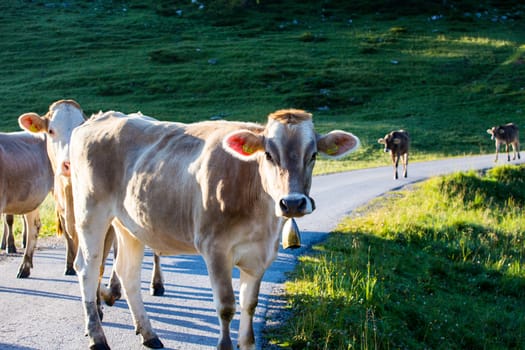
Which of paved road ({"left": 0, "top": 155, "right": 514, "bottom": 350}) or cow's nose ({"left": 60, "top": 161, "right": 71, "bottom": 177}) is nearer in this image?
paved road ({"left": 0, "top": 155, "right": 514, "bottom": 350})

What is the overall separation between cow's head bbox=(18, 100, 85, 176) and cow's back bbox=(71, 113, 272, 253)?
6.91 ft

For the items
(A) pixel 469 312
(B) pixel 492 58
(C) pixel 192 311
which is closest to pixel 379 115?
(B) pixel 492 58

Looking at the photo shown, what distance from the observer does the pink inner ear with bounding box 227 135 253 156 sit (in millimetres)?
6402

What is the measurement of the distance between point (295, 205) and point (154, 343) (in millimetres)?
2514

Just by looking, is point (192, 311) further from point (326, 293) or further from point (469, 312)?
point (469, 312)

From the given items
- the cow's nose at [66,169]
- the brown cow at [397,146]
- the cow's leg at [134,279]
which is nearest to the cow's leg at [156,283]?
the cow's nose at [66,169]

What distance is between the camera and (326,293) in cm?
916

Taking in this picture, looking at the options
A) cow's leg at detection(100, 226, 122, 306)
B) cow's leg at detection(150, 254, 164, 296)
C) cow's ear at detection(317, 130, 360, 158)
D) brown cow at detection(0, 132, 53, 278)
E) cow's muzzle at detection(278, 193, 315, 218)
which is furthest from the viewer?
brown cow at detection(0, 132, 53, 278)

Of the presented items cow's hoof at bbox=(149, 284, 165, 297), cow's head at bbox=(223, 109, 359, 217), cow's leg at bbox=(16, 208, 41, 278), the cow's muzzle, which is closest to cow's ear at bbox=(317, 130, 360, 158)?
cow's head at bbox=(223, 109, 359, 217)

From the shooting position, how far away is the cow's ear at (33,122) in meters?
10.1

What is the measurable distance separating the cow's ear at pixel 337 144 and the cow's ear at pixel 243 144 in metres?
0.58

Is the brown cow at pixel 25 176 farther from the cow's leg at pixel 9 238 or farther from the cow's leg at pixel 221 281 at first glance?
the cow's leg at pixel 221 281

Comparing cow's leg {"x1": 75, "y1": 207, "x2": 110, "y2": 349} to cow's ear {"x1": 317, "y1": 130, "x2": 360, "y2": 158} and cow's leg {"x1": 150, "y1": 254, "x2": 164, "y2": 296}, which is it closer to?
cow's leg {"x1": 150, "y1": 254, "x2": 164, "y2": 296}

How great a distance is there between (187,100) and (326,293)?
149 feet
